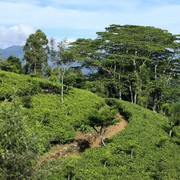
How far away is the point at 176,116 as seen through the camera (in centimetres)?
3438

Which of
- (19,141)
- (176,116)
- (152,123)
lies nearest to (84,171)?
(19,141)

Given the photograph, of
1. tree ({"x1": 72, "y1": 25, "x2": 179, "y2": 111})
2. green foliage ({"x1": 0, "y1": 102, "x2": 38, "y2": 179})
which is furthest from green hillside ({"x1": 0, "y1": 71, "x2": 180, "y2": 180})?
tree ({"x1": 72, "y1": 25, "x2": 179, "y2": 111})

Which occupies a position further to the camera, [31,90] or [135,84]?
[135,84]

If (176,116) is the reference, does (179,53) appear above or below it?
above

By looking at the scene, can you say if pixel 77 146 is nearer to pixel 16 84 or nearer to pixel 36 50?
pixel 16 84

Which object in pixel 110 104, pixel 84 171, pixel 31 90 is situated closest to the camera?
pixel 84 171

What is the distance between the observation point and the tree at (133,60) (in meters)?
48.8

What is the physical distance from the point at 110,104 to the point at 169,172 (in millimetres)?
15442

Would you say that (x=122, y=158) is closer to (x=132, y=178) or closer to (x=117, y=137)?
(x=132, y=178)

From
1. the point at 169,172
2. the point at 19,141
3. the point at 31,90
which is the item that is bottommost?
the point at 169,172

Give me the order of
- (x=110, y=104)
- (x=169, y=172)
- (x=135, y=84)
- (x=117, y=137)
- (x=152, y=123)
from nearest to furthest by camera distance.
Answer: (x=169, y=172) < (x=117, y=137) < (x=152, y=123) < (x=110, y=104) < (x=135, y=84)

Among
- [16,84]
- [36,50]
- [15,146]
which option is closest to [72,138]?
[16,84]

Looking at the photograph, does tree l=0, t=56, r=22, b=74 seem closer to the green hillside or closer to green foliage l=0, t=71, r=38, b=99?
green foliage l=0, t=71, r=38, b=99

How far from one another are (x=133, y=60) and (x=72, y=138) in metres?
26.2
